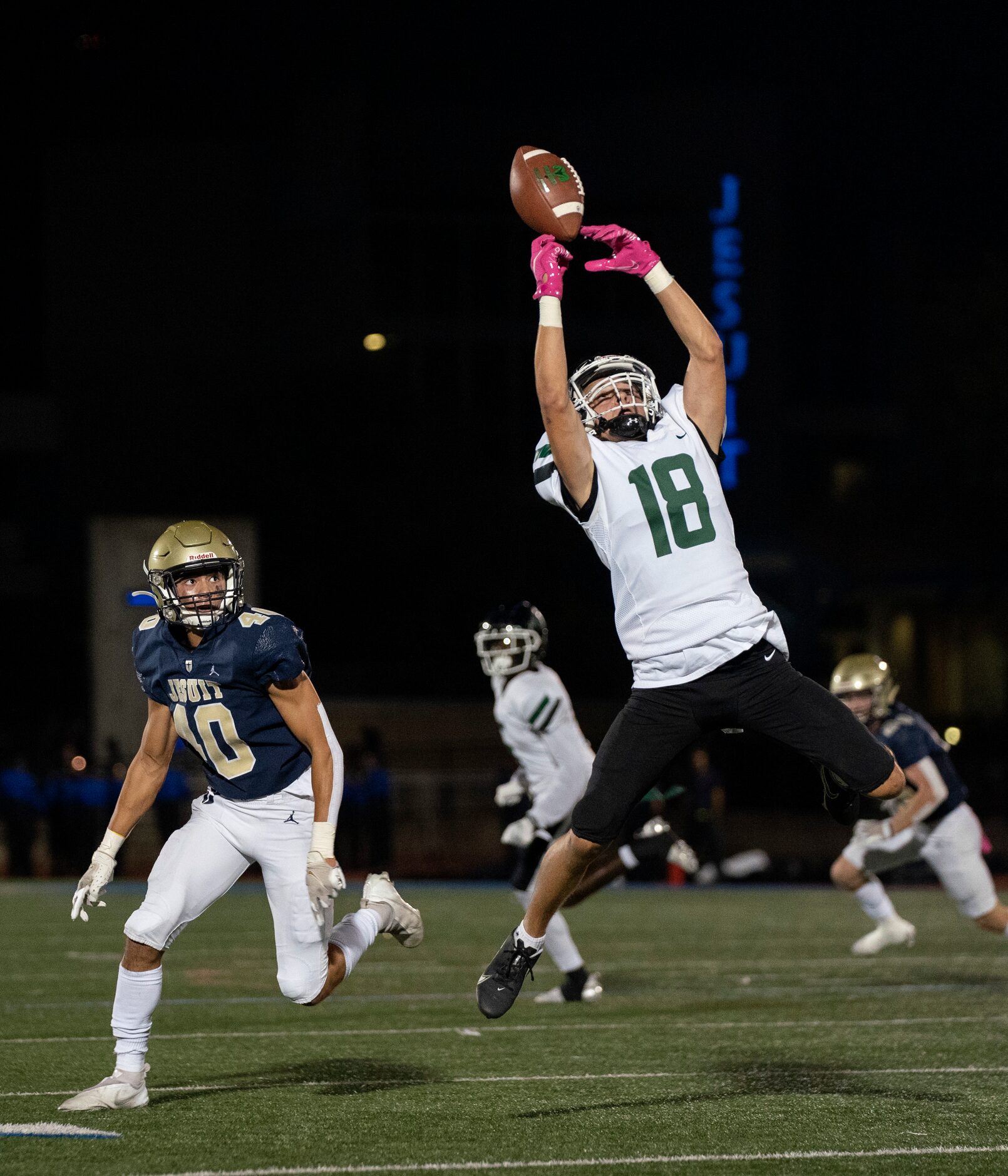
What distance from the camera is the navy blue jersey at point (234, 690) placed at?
5.40m

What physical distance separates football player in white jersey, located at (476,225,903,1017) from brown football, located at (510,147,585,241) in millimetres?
67

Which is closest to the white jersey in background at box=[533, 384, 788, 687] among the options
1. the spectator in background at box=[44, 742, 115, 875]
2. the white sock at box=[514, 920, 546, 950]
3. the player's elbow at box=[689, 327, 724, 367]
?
the player's elbow at box=[689, 327, 724, 367]

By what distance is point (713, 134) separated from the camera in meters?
31.2

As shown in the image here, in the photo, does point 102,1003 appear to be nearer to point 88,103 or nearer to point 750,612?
point 750,612

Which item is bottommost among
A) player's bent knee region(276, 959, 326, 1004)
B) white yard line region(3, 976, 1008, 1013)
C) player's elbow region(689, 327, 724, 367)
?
white yard line region(3, 976, 1008, 1013)

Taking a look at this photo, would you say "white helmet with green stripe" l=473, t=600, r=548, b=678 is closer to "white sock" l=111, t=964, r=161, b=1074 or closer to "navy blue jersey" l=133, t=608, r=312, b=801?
"navy blue jersey" l=133, t=608, r=312, b=801

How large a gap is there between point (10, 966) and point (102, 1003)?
6.07 feet

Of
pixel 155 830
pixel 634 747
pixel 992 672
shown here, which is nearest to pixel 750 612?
pixel 634 747

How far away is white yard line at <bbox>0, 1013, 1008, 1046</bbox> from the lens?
7.11 metres

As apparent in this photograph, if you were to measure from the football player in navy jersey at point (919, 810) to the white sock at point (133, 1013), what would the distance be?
173 inches

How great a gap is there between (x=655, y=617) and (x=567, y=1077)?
180 centimetres

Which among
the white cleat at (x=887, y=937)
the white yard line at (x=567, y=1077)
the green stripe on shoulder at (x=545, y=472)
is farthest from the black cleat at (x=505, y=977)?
the white cleat at (x=887, y=937)

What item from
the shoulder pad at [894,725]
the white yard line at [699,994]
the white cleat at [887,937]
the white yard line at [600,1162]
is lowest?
the white cleat at [887,937]

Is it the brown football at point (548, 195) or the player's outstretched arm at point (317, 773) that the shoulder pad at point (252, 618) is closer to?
the player's outstretched arm at point (317, 773)
